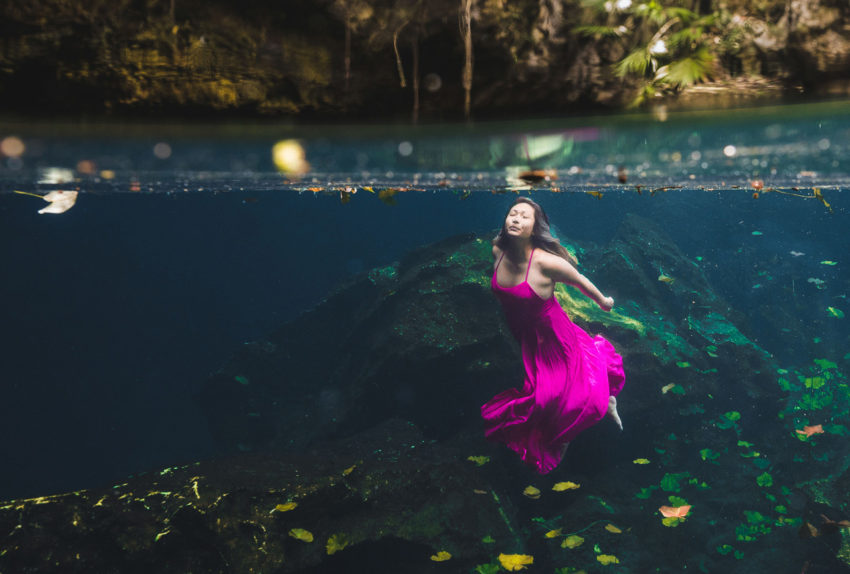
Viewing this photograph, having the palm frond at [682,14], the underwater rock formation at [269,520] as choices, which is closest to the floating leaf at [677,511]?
the underwater rock formation at [269,520]

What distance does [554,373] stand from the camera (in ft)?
22.1

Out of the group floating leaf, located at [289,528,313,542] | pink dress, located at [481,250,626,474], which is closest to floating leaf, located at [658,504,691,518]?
Result: pink dress, located at [481,250,626,474]

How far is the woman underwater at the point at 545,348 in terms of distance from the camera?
20.8 ft

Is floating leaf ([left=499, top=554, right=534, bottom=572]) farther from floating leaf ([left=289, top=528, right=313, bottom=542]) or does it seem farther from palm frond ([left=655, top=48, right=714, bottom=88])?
palm frond ([left=655, top=48, right=714, bottom=88])

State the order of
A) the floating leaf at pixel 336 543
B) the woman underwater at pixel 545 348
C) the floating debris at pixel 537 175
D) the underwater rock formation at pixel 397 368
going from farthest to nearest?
the underwater rock formation at pixel 397 368, the floating leaf at pixel 336 543, the woman underwater at pixel 545 348, the floating debris at pixel 537 175

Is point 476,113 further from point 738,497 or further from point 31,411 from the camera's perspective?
point 31,411

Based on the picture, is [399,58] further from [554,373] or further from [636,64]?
[554,373]

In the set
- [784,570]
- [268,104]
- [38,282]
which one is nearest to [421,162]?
[268,104]

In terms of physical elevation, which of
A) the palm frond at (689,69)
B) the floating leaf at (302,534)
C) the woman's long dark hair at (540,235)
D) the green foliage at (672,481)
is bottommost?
the green foliage at (672,481)

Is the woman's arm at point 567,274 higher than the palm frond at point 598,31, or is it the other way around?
the palm frond at point 598,31

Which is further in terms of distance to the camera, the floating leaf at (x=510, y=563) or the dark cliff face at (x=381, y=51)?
the floating leaf at (x=510, y=563)

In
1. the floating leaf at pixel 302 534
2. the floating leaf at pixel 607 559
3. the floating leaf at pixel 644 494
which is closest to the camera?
the floating leaf at pixel 302 534

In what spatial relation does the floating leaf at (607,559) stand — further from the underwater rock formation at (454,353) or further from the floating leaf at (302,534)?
the floating leaf at (302,534)

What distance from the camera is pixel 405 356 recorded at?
11281 mm
